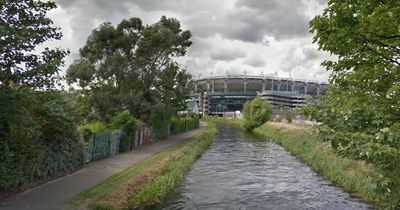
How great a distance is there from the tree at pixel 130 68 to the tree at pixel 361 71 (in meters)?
32.0

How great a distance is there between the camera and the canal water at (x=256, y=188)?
18.0m

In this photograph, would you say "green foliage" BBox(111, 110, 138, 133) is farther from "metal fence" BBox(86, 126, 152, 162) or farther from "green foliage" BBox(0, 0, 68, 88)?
"green foliage" BBox(0, 0, 68, 88)

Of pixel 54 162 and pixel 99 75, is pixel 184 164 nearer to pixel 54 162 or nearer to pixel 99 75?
pixel 54 162

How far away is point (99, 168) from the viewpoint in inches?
882

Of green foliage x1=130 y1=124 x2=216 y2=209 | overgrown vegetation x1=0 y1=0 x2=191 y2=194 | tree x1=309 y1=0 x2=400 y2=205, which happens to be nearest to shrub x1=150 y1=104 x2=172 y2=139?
overgrown vegetation x1=0 y1=0 x2=191 y2=194

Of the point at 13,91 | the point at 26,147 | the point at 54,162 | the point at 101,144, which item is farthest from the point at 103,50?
the point at 13,91

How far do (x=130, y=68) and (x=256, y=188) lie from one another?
24.8m

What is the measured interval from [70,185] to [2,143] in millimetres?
3823

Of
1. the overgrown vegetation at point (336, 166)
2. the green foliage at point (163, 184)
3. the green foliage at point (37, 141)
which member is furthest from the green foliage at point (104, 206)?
the overgrown vegetation at point (336, 166)

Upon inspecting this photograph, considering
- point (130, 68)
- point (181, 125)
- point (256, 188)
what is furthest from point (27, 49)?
point (181, 125)

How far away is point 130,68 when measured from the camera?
42781 millimetres

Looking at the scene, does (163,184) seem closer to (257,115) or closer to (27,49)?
(27,49)

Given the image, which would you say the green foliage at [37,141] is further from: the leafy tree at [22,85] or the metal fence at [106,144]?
the metal fence at [106,144]

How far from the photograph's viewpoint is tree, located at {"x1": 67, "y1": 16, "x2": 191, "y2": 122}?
40219 millimetres
